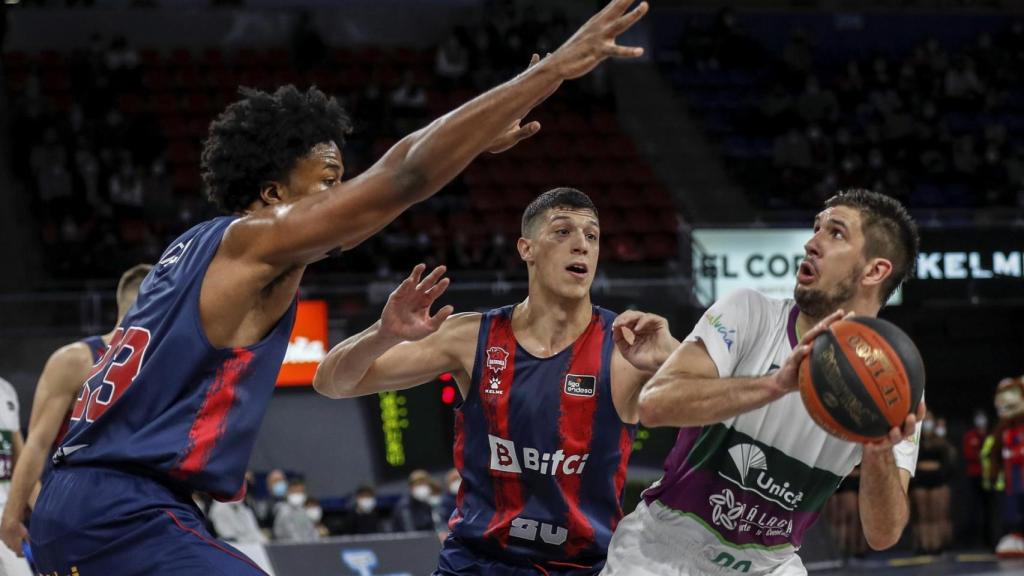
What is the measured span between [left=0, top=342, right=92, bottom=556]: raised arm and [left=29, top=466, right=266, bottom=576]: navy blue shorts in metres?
2.96

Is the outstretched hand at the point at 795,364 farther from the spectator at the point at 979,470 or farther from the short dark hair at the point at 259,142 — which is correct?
the spectator at the point at 979,470

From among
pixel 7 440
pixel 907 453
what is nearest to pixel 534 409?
pixel 907 453

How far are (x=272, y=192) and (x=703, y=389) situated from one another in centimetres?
141

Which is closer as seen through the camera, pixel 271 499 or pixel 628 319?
pixel 628 319

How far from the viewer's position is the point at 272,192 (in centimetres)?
376

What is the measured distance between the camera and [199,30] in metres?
21.4

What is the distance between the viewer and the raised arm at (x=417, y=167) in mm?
3273

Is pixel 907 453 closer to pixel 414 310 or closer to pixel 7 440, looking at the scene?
pixel 414 310

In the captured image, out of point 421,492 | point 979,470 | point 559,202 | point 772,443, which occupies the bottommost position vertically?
point 979,470

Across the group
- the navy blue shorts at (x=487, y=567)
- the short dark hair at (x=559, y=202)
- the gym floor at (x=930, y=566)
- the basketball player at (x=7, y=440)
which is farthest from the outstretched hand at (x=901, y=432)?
the gym floor at (x=930, y=566)

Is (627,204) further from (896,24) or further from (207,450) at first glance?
(207,450)

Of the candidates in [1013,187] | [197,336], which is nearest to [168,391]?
[197,336]

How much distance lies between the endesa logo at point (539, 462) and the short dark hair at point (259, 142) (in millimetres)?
1723

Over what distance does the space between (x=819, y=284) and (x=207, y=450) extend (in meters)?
2.11
